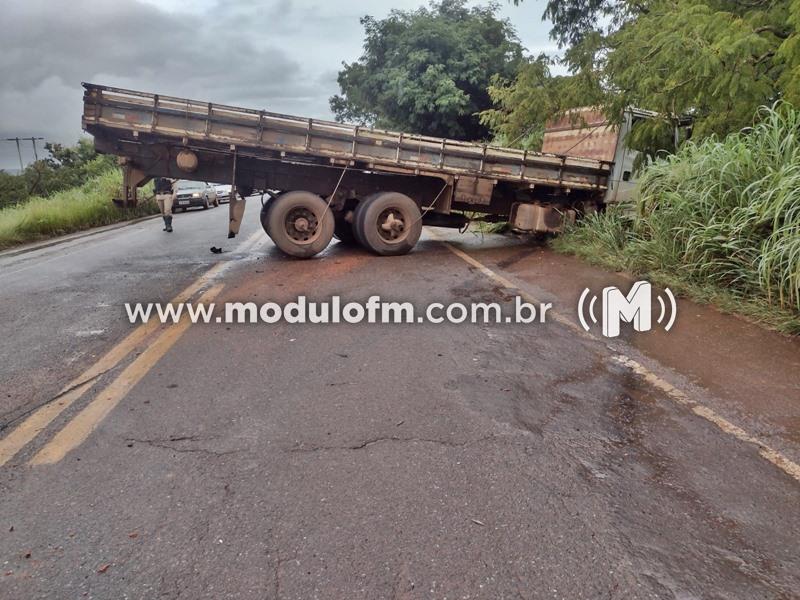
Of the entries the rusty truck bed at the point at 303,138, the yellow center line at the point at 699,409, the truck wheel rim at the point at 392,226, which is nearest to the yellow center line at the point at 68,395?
the rusty truck bed at the point at 303,138

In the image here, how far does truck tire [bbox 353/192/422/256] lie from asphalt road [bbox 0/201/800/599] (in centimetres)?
415

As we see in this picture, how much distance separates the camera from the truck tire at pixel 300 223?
8.70m

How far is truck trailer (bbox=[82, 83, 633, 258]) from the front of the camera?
7.91 meters

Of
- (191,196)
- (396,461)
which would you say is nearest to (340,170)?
(396,461)

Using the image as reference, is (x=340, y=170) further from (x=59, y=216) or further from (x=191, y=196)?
(x=191, y=196)

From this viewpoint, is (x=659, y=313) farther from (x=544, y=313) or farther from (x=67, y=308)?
(x=67, y=308)

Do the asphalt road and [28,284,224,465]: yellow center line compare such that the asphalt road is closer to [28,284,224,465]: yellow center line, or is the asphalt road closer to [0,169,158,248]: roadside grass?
[28,284,224,465]: yellow center line

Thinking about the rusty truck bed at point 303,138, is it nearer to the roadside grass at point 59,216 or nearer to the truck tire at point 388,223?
the truck tire at point 388,223

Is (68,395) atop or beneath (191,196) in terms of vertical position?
beneath

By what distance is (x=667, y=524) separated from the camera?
2355 millimetres

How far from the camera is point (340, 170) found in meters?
9.01

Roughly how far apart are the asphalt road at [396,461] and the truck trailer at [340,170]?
3496 mm

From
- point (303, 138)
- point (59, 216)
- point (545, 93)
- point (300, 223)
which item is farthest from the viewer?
point (59, 216)

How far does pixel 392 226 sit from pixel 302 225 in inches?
59.9
